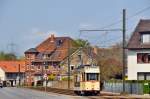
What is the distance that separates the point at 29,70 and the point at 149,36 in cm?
A: 7634

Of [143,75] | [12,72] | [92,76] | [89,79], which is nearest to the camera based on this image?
[89,79]

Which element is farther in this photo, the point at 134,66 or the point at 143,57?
the point at 143,57

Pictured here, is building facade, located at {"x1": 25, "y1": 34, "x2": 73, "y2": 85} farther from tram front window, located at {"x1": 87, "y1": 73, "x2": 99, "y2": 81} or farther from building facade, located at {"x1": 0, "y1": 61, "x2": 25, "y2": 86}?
tram front window, located at {"x1": 87, "y1": 73, "x2": 99, "y2": 81}

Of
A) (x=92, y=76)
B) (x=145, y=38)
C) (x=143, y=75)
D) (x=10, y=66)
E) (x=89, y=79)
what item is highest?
(x=145, y=38)

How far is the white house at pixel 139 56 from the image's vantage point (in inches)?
3059

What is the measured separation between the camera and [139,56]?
259 ft

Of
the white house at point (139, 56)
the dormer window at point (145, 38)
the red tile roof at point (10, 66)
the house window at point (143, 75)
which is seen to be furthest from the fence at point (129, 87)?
the red tile roof at point (10, 66)

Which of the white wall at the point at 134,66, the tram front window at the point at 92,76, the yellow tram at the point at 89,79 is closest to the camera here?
the yellow tram at the point at 89,79

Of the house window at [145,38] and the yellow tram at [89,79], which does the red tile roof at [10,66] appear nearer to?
the house window at [145,38]

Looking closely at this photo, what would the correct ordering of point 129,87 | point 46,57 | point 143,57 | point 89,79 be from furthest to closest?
point 46,57 < point 143,57 < point 129,87 < point 89,79

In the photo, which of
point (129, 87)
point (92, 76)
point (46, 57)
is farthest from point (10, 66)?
point (92, 76)

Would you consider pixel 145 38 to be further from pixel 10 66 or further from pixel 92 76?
pixel 10 66

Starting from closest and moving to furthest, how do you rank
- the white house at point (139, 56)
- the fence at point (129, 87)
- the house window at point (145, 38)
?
the fence at point (129, 87) < the white house at point (139, 56) < the house window at point (145, 38)

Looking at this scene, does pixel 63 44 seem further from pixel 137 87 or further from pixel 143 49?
pixel 137 87
